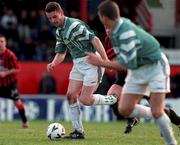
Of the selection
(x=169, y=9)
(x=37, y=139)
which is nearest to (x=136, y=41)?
(x=37, y=139)

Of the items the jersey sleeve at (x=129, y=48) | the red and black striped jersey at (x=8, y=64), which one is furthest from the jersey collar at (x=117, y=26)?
the red and black striped jersey at (x=8, y=64)

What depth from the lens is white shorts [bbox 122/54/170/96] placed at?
370 inches

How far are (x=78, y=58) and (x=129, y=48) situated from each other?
327cm

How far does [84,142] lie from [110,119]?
33.1 feet

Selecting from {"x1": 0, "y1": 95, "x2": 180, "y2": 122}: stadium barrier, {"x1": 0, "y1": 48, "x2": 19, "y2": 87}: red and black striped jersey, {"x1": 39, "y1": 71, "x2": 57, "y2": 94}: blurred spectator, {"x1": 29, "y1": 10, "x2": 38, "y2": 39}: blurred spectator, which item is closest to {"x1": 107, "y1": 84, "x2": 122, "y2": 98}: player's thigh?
{"x1": 0, "y1": 48, "x2": 19, "y2": 87}: red and black striped jersey

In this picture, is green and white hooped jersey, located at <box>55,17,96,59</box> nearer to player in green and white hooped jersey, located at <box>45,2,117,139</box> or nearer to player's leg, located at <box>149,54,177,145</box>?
player in green and white hooped jersey, located at <box>45,2,117,139</box>

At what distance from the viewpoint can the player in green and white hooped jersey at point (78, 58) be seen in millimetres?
11922

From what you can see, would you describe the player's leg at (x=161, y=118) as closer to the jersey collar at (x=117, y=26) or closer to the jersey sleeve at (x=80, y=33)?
the jersey collar at (x=117, y=26)

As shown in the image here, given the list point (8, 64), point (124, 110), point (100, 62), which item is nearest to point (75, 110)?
point (124, 110)

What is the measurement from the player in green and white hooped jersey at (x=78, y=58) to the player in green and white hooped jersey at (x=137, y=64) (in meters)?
2.32

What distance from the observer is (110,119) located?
856 inches

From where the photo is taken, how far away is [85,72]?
485 inches

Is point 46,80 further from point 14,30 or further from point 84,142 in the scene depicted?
point 84,142

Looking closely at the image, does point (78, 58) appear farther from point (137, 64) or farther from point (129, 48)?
point (129, 48)
